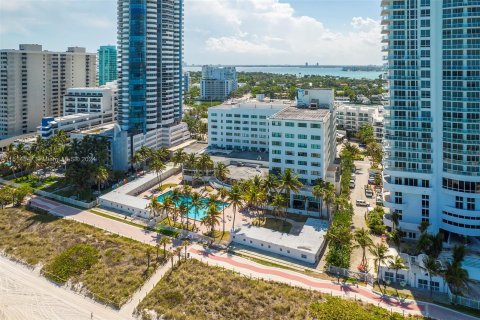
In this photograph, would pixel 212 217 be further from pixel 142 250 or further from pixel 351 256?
pixel 351 256

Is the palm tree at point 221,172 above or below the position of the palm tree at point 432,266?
above

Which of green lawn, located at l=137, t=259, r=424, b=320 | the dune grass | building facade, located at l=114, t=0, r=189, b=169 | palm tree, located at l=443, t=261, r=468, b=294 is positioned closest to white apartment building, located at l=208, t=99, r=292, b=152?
building facade, located at l=114, t=0, r=189, b=169

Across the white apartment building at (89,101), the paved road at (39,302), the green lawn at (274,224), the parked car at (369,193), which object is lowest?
the paved road at (39,302)

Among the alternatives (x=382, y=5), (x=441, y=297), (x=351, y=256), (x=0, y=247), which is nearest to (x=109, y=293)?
(x=0, y=247)

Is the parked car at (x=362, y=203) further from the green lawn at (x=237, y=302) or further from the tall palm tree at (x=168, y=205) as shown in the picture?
the tall palm tree at (x=168, y=205)

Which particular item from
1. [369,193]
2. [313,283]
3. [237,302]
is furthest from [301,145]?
[237,302]

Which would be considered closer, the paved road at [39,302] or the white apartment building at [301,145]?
the paved road at [39,302]

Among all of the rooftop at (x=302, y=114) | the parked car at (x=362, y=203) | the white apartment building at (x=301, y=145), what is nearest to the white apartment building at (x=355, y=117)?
the rooftop at (x=302, y=114)
